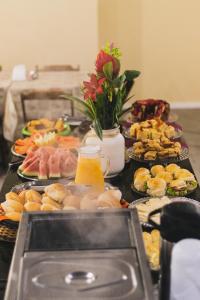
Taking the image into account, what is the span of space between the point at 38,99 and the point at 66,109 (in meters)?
0.24

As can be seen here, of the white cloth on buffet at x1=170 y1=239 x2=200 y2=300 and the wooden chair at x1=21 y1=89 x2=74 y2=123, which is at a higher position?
the white cloth on buffet at x1=170 y1=239 x2=200 y2=300

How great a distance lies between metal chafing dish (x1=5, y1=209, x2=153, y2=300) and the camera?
0.88m

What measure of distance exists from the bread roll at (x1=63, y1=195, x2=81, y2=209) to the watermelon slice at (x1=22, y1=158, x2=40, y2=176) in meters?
0.47

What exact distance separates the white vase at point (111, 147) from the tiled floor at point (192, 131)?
1934 mm

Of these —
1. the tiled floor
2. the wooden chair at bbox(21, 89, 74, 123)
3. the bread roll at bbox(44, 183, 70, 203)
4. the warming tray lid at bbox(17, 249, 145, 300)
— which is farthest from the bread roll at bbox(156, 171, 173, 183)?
the tiled floor

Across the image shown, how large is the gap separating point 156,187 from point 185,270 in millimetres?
676

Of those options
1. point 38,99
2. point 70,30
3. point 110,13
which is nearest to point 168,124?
point 38,99

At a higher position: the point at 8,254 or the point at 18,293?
the point at 18,293

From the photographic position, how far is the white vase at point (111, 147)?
1.83 meters

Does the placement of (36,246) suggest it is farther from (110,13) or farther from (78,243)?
(110,13)

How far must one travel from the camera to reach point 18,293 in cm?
87

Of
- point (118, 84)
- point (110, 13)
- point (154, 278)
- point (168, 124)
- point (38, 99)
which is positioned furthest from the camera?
point (110, 13)

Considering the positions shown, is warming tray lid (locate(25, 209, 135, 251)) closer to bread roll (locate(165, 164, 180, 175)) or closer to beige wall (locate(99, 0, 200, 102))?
bread roll (locate(165, 164, 180, 175))

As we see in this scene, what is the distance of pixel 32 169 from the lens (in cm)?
186
